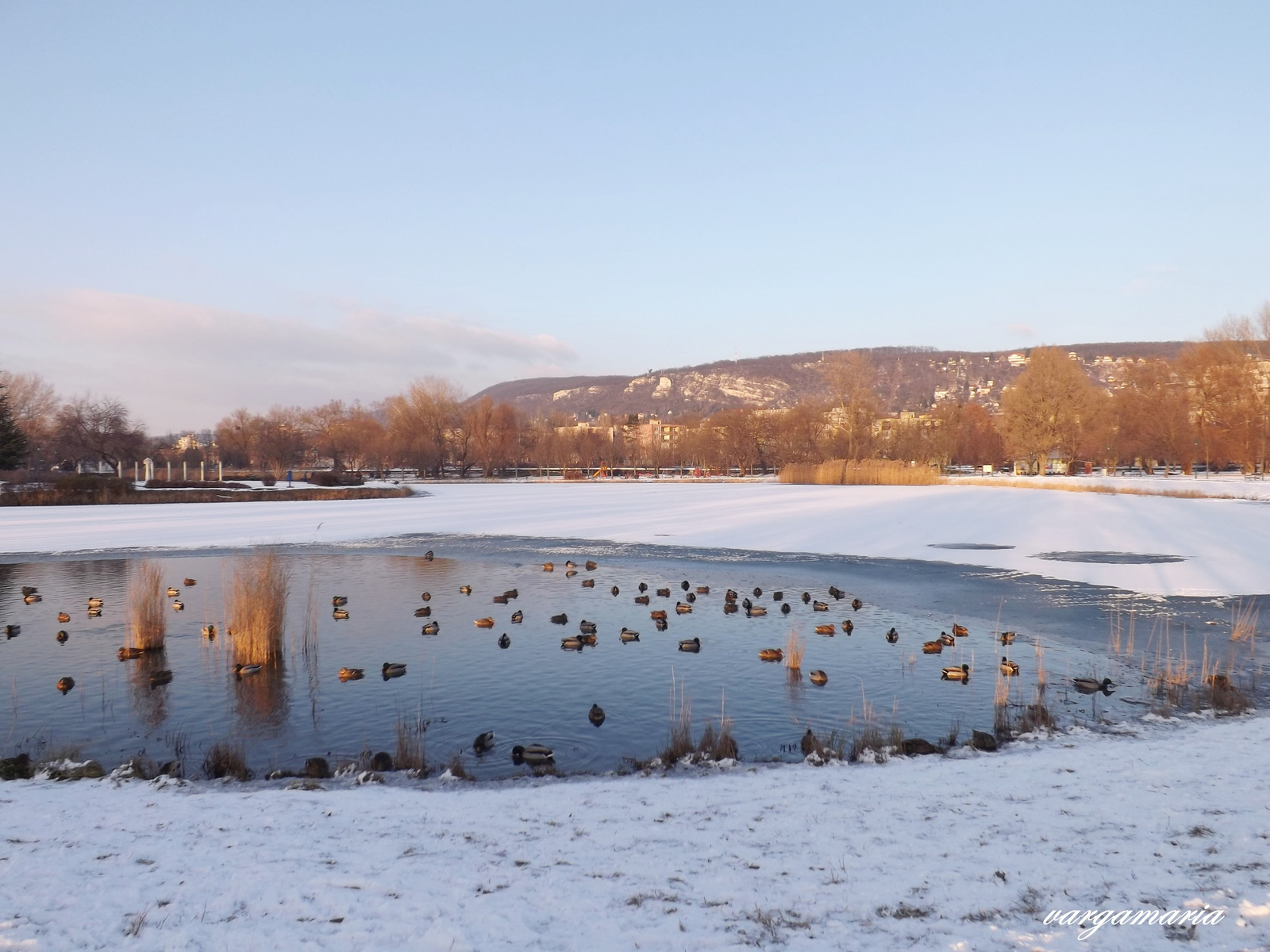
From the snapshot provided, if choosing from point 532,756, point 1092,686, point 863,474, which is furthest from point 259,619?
point 863,474

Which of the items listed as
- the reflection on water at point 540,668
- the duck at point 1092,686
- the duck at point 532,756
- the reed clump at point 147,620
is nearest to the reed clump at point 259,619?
the reflection on water at point 540,668

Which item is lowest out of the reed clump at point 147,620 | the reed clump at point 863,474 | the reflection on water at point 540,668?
the reflection on water at point 540,668

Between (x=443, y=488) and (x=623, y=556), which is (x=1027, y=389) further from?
(x=623, y=556)

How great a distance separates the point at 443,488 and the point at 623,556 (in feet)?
138

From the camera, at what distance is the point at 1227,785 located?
6.18m

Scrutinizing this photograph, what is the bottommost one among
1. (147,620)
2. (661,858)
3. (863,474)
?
(661,858)

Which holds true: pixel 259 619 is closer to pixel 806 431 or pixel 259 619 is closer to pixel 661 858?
pixel 661 858

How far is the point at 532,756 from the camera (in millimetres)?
7523

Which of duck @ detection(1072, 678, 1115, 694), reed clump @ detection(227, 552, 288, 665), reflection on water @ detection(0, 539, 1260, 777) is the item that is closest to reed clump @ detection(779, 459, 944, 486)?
reflection on water @ detection(0, 539, 1260, 777)

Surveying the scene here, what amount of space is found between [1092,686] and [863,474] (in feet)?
179

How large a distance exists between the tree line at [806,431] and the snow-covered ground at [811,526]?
88.9 feet

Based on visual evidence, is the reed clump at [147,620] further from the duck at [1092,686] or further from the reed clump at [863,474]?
the reed clump at [863,474]

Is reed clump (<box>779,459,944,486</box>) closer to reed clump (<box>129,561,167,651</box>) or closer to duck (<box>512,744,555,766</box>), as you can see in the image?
reed clump (<box>129,561,167,651</box>)

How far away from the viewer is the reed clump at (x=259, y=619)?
37.5 ft
